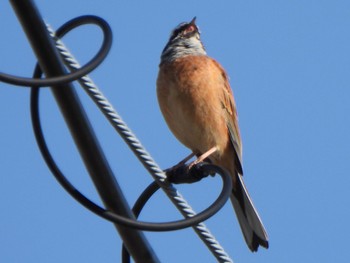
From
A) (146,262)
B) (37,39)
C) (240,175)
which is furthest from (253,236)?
(37,39)

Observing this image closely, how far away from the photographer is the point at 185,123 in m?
6.25

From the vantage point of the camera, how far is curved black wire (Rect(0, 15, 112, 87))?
9.61 feet

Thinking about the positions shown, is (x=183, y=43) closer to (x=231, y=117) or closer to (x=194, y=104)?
(x=231, y=117)

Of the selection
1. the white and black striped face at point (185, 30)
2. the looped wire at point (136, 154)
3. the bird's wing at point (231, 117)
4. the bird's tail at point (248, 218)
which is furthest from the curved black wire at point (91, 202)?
the white and black striped face at point (185, 30)

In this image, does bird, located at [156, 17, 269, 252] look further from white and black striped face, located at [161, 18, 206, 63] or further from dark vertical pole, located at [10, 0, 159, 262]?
dark vertical pole, located at [10, 0, 159, 262]

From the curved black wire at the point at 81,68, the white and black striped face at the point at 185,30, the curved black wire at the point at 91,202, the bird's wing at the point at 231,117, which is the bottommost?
the bird's wing at the point at 231,117

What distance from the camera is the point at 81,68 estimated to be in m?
3.06

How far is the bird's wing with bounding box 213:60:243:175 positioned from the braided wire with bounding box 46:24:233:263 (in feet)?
9.67

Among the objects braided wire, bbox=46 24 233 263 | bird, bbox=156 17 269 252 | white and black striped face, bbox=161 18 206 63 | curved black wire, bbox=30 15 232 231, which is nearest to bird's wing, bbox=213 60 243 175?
bird, bbox=156 17 269 252

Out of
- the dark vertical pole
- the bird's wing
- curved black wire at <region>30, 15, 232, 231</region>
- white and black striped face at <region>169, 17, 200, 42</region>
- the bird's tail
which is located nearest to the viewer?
the dark vertical pole

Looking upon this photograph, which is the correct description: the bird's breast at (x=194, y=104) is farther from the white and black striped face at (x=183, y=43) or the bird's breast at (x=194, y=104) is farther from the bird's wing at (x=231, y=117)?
the white and black striped face at (x=183, y=43)

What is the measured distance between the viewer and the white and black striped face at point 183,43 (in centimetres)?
697

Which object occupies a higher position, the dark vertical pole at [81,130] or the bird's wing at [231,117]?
the dark vertical pole at [81,130]

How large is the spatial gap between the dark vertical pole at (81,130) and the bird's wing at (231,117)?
10.9ft
